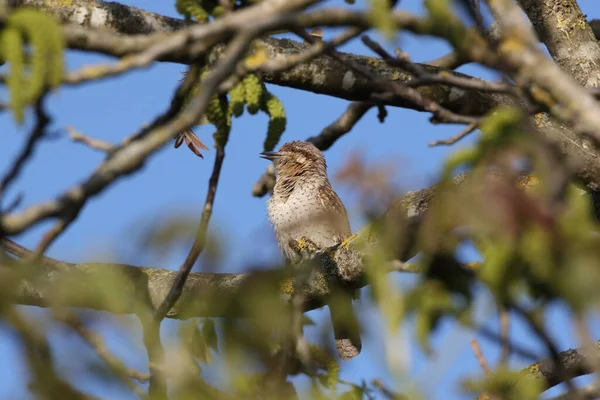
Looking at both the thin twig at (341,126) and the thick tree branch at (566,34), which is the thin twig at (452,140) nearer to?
the thick tree branch at (566,34)

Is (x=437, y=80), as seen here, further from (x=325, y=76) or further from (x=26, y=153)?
(x=325, y=76)

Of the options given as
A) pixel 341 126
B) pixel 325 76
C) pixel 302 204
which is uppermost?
pixel 302 204

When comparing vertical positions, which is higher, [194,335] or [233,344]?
[194,335]

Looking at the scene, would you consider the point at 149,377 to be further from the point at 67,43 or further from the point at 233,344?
the point at 67,43

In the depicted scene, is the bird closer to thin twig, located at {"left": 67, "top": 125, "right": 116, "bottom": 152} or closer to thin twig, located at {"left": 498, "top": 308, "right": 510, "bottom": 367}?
thin twig, located at {"left": 67, "top": 125, "right": 116, "bottom": 152}

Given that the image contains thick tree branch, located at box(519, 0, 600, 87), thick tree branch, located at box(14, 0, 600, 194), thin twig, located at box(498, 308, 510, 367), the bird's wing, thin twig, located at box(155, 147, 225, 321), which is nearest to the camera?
thin twig, located at box(498, 308, 510, 367)

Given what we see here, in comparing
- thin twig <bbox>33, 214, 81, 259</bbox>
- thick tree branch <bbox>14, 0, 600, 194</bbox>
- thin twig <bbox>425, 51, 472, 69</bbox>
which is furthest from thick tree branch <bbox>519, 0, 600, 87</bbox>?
thin twig <bbox>33, 214, 81, 259</bbox>

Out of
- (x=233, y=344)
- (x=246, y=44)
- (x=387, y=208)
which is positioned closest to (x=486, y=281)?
(x=387, y=208)

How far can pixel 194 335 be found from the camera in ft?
8.46

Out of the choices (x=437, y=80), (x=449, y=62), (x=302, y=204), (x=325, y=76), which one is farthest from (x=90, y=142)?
(x=302, y=204)

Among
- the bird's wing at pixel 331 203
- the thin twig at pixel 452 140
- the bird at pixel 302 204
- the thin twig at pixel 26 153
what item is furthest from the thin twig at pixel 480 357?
the bird's wing at pixel 331 203

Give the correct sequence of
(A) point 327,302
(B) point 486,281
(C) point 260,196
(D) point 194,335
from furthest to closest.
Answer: (C) point 260,196 < (A) point 327,302 < (D) point 194,335 < (B) point 486,281

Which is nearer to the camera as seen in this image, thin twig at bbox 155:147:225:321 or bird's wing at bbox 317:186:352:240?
thin twig at bbox 155:147:225:321

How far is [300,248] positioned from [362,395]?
5057mm
